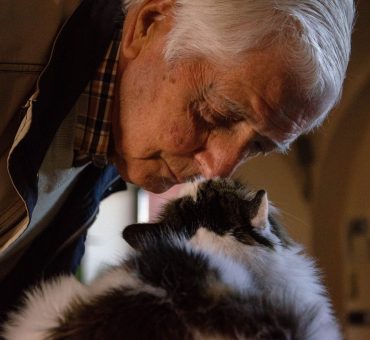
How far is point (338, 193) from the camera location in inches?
72.3

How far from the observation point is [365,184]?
1770 mm

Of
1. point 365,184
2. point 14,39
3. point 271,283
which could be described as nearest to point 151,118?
point 14,39

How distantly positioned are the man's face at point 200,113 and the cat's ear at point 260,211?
0.45 ft

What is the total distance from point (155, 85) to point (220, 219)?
249mm

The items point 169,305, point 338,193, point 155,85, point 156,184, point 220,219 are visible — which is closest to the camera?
point 169,305

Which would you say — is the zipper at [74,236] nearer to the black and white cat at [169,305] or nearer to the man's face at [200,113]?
the man's face at [200,113]

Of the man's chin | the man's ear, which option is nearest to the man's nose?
the man's chin

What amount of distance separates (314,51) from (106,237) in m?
1.31

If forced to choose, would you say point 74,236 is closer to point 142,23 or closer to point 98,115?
point 98,115

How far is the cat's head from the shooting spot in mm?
721

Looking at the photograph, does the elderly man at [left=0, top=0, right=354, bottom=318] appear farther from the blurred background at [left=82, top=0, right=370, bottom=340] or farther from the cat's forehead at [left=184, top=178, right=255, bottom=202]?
the blurred background at [left=82, top=0, right=370, bottom=340]

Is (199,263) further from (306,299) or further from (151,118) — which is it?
(151,118)

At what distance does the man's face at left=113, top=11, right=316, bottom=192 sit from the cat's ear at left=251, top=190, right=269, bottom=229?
14 cm

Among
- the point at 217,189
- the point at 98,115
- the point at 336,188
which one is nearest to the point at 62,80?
the point at 98,115
